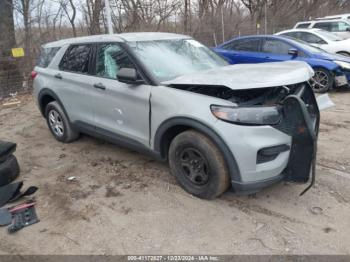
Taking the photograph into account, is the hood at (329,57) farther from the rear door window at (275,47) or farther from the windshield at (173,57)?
the windshield at (173,57)

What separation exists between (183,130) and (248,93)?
0.78 m

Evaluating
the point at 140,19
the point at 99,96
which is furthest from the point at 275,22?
the point at 99,96

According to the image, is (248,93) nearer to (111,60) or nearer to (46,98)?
(111,60)

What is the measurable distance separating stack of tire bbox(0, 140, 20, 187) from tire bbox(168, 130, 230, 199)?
2.05 meters

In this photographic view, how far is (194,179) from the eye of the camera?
3652mm

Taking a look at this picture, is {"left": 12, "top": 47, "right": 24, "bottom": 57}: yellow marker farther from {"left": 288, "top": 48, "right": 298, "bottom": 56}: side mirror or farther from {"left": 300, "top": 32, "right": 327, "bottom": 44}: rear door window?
{"left": 300, "top": 32, "right": 327, "bottom": 44}: rear door window

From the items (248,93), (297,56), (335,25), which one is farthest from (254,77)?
(335,25)

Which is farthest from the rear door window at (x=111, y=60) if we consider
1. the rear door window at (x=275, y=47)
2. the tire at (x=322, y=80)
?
the tire at (x=322, y=80)

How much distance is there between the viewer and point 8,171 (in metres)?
4.23

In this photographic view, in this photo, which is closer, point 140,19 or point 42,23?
point 42,23

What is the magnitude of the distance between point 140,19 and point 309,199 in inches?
557

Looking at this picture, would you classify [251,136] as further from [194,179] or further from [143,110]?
[143,110]

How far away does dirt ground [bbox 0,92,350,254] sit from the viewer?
2.98 m

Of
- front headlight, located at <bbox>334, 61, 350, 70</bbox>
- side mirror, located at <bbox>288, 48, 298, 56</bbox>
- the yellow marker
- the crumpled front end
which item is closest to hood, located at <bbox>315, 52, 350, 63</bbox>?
front headlight, located at <bbox>334, 61, 350, 70</bbox>
